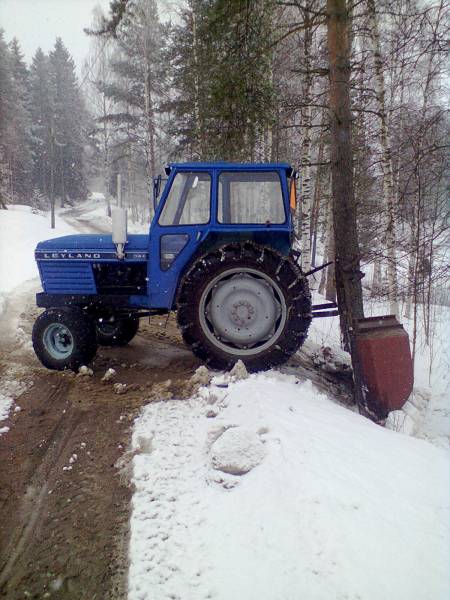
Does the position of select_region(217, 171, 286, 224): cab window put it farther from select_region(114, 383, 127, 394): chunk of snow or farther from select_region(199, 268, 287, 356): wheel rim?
select_region(114, 383, 127, 394): chunk of snow

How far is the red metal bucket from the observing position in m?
3.86

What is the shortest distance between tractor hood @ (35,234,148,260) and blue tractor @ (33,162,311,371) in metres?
0.02

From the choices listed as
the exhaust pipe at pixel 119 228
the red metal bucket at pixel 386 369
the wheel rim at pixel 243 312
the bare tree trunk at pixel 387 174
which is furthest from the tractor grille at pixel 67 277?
the bare tree trunk at pixel 387 174

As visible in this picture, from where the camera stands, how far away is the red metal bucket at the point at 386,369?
3.86 metres

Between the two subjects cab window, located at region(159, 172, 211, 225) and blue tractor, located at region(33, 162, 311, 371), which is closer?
blue tractor, located at region(33, 162, 311, 371)

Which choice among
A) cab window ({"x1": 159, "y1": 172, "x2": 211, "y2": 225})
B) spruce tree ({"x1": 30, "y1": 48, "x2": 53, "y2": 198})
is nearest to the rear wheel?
cab window ({"x1": 159, "y1": 172, "x2": 211, "y2": 225})

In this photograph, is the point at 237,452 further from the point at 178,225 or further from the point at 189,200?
the point at 189,200

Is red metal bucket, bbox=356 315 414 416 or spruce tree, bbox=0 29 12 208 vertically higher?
spruce tree, bbox=0 29 12 208

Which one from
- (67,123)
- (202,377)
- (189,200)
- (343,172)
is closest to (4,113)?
(67,123)

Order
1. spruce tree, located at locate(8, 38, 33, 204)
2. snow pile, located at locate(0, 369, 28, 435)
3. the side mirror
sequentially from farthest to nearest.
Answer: spruce tree, located at locate(8, 38, 33, 204) < the side mirror < snow pile, located at locate(0, 369, 28, 435)

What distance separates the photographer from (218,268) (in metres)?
3.90

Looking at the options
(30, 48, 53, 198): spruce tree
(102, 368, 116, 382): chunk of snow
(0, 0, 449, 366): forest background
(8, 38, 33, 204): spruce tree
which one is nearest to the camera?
(102, 368, 116, 382): chunk of snow

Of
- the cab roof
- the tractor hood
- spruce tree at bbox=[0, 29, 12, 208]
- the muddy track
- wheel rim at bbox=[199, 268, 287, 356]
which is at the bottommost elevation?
the muddy track

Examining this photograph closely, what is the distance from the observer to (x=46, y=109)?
31.8 meters
